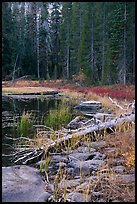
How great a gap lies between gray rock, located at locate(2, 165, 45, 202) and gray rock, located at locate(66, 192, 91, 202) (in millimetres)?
493

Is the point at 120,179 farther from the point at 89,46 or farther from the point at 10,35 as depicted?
the point at 10,35

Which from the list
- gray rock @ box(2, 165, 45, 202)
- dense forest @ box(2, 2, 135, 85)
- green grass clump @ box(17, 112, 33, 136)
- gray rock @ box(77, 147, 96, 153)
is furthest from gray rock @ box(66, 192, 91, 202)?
dense forest @ box(2, 2, 135, 85)

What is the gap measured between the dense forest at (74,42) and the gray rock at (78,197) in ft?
72.4

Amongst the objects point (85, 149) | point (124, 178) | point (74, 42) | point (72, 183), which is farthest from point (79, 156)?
point (74, 42)

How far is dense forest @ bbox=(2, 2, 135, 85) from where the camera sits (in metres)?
30.2

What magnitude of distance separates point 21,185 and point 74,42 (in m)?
34.3

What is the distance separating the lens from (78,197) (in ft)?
16.6

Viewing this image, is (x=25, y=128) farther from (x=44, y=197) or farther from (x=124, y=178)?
(x=44, y=197)

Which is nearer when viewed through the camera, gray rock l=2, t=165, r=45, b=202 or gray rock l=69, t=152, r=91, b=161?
gray rock l=2, t=165, r=45, b=202

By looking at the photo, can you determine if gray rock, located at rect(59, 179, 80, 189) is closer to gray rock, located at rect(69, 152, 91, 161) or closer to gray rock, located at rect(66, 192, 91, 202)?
gray rock, located at rect(66, 192, 91, 202)

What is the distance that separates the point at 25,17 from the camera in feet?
165

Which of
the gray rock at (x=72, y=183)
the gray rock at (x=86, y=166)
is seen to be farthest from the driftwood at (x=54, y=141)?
the gray rock at (x=72, y=183)

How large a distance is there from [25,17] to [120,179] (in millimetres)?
47215

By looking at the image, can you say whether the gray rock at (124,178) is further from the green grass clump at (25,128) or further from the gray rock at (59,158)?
the green grass clump at (25,128)
